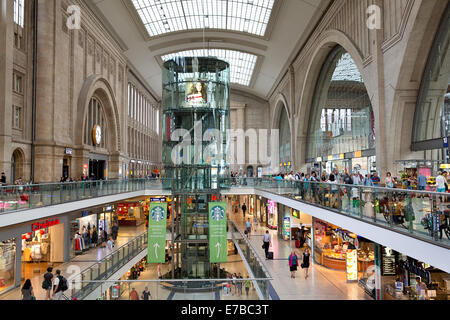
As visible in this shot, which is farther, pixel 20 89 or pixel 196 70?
pixel 196 70

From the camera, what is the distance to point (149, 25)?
34.5 meters

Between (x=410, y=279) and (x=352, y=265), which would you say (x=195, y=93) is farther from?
(x=410, y=279)

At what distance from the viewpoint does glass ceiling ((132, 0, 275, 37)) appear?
31969mm

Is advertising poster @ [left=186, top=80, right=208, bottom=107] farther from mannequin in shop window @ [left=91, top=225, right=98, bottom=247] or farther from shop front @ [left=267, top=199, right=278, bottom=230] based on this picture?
shop front @ [left=267, top=199, right=278, bottom=230]

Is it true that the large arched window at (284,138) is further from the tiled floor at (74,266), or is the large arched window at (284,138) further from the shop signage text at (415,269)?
the shop signage text at (415,269)

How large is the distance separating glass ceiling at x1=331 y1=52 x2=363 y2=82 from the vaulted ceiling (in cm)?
413

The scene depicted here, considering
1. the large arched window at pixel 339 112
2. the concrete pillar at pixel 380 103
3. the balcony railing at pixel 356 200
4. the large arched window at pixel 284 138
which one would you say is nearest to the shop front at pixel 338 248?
the balcony railing at pixel 356 200

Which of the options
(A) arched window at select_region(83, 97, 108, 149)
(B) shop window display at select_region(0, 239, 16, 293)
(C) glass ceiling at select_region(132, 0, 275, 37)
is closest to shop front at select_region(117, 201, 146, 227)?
(A) arched window at select_region(83, 97, 108, 149)

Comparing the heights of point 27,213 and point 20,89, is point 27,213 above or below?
below

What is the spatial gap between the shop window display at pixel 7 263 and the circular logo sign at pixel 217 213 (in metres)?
8.69

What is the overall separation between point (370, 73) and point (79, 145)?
2001cm

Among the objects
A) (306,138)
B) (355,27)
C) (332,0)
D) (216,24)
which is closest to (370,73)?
(355,27)

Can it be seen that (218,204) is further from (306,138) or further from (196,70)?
(306,138)

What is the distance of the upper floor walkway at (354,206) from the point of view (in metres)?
6.37
